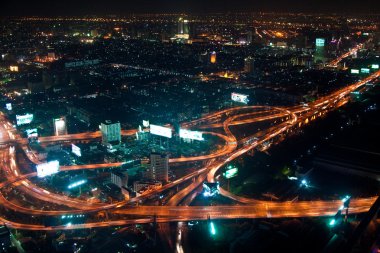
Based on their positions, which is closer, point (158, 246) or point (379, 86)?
point (158, 246)

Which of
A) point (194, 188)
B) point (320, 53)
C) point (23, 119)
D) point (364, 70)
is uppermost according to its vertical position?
point (320, 53)

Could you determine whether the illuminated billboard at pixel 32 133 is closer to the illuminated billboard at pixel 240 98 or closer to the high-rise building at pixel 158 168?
the high-rise building at pixel 158 168

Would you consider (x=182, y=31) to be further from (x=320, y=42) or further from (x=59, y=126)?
(x=59, y=126)

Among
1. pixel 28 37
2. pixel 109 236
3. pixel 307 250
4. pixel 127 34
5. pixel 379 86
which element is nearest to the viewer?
pixel 307 250

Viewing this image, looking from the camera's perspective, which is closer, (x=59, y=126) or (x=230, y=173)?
(x=230, y=173)

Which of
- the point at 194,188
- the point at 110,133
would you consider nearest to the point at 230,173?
the point at 194,188

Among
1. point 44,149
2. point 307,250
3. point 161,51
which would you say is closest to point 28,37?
point 161,51

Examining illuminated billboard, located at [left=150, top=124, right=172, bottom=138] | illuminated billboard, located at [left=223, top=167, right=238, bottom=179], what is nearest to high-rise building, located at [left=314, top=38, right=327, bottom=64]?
illuminated billboard, located at [left=150, top=124, right=172, bottom=138]

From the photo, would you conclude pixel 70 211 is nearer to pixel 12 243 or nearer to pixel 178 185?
pixel 12 243

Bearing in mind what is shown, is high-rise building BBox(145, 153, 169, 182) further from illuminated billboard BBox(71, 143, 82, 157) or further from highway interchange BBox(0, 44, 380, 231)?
illuminated billboard BBox(71, 143, 82, 157)
